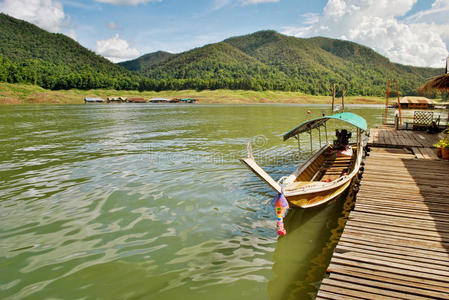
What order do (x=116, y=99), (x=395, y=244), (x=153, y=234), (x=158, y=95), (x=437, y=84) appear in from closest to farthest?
(x=395, y=244) < (x=153, y=234) < (x=437, y=84) < (x=116, y=99) < (x=158, y=95)

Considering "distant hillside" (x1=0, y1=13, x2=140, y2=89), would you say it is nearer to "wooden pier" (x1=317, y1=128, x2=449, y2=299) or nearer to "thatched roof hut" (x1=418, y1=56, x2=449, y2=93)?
"thatched roof hut" (x1=418, y1=56, x2=449, y2=93)

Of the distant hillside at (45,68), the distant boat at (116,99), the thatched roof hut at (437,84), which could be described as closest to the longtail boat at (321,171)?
the thatched roof hut at (437,84)

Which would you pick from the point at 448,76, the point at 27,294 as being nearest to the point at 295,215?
the point at 27,294

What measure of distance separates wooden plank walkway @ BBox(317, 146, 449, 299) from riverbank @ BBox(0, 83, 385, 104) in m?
107

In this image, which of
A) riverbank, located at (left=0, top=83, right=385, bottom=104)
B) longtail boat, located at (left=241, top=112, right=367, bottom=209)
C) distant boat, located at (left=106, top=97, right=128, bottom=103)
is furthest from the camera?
distant boat, located at (left=106, top=97, right=128, bottom=103)

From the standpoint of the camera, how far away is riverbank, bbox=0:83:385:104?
3723 inches

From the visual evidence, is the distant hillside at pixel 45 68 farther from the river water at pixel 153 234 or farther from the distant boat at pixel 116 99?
the river water at pixel 153 234

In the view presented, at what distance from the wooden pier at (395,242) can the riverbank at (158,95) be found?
107 metres

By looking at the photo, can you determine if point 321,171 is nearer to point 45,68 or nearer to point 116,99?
point 116,99

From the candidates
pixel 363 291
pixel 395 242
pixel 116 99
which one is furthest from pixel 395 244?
pixel 116 99

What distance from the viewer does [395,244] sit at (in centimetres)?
600

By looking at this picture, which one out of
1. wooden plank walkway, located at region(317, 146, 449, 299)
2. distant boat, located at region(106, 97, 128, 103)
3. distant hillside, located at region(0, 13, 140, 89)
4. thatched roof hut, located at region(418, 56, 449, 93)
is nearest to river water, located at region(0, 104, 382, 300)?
wooden plank walkway, located at region(317, 146, 449, 299)

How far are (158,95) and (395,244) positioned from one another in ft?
493

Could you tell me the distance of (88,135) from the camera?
27.0 m
